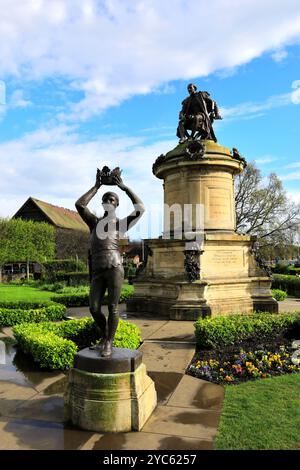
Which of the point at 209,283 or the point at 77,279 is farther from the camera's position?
the point at 77,279

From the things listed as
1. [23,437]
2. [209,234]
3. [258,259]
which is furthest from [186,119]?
[23,437]

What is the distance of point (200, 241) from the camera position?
1307 centimetres

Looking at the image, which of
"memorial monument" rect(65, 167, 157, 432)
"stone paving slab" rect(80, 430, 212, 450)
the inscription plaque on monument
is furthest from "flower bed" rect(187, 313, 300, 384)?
the inscription plaque on monument

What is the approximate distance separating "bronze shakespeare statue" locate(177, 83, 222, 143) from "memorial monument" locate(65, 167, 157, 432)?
10025 mm

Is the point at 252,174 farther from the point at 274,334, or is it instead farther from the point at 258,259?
the point at 274,334

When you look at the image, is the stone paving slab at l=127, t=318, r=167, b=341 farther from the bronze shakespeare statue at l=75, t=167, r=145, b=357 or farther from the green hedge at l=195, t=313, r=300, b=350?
the bronze shakespeare statue at l=75, t=167, r=145, b=357

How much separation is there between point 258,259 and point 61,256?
42.8m

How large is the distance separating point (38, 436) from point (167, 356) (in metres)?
4.03

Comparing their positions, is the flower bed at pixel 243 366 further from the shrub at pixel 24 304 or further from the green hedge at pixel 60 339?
the shrub at pixel 24 304

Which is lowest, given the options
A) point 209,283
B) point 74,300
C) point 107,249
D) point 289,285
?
point 74,300

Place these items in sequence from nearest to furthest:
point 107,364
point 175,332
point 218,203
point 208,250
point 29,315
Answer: point 107,364
point 175,332
point 29,315
point 208,250
point 218,203

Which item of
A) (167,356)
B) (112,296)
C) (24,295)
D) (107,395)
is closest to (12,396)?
(107,395)

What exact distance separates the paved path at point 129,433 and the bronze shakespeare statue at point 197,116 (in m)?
8.95

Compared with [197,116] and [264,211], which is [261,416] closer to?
[197,116]
